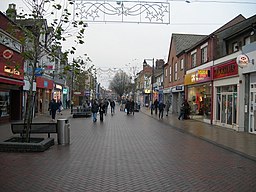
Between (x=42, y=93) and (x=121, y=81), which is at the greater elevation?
(x=121, y=81)

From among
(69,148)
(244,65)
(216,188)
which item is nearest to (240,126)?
(244,65)

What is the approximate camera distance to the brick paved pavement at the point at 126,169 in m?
6.45

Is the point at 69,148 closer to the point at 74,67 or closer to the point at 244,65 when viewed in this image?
the point at 74,67

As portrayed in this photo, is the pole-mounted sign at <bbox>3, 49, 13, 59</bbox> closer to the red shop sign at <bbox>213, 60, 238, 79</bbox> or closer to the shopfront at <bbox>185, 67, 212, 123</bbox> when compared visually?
the red shop sign at <bbox>213, 60, 238, 79</bbox>

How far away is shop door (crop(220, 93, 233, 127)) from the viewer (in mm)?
18922

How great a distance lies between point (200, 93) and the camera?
84.4 ft

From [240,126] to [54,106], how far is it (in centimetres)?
1266

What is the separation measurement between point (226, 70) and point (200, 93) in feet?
21.8

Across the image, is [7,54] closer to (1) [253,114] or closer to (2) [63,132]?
(2) [63,132]

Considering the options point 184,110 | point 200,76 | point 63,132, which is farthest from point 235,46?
point 63,132

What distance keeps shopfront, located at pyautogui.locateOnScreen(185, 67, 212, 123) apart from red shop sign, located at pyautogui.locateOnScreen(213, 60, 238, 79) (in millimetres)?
1256

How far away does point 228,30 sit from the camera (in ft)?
71.3

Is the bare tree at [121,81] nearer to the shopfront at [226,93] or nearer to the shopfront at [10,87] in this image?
the shopfront at [10,87]

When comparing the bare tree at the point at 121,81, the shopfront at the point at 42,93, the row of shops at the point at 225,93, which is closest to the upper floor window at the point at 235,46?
the row of shops at the point at 225,93
